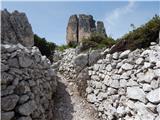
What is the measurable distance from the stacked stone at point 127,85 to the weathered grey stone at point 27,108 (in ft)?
8.53

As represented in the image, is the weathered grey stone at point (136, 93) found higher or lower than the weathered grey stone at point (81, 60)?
lower

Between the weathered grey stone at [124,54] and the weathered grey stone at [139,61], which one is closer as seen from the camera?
the weathered grey stone at [139,61]

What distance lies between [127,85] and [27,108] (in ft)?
9.82

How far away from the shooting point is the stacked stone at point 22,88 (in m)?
7.70

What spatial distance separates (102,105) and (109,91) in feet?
2.49

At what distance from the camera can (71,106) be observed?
11141mm

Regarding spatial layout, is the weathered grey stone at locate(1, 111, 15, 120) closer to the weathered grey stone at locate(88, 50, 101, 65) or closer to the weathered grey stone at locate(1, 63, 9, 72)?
the weathered grey stone at locate(1, 63, 9, 72)

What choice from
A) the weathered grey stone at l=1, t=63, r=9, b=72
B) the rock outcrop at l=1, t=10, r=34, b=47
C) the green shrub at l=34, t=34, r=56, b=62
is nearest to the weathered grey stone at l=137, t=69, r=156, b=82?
the weathered grey stone at l=1, t=63, r=9, b=72

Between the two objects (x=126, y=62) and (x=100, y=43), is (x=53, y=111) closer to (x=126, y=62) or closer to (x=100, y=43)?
(x=126, y=62)

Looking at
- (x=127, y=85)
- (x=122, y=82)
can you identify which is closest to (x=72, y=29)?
(x=122, y=82)

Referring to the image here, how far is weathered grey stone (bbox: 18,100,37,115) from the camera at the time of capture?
25.6 ft

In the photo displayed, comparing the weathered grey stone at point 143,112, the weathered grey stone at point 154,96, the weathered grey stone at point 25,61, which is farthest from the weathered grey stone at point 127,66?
the weathered grey stone at point 25,61

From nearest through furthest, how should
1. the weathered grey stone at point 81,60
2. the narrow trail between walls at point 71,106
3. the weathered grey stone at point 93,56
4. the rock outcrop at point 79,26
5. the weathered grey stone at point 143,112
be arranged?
the weathered grey stone at point 143,112 → the narrow trail between walls at point 71,106 → the weathered grey stone at point 93,56 → the weathered grey stone at point 81,60 → the rock outcrop at point 79,26

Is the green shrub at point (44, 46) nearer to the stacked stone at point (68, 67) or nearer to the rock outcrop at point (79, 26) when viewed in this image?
the stacked stone at point (68, 67)
